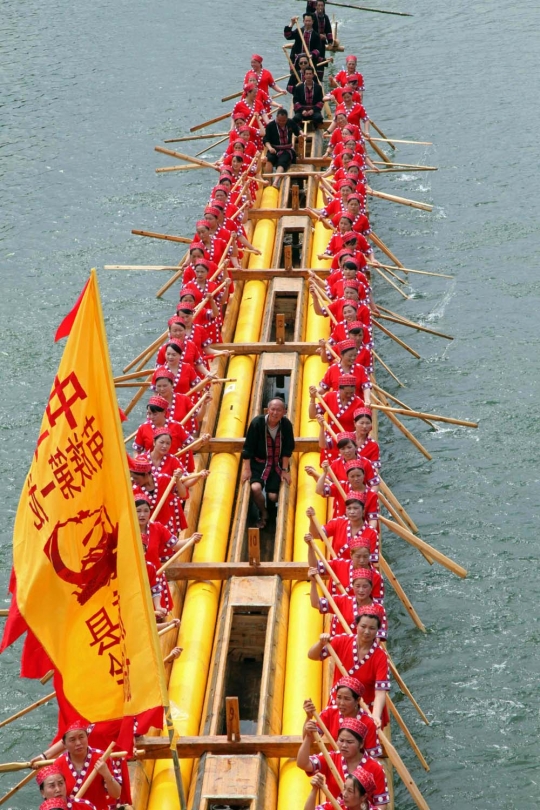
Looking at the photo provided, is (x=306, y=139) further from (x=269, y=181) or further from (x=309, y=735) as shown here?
(x=309, y=735)

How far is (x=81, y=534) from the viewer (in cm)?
959

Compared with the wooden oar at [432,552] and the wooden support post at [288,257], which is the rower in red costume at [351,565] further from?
the wooden support post at [288,257]

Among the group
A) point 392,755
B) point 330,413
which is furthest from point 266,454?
point 392,755

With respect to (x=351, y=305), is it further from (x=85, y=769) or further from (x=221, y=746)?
(x=85, y=769)

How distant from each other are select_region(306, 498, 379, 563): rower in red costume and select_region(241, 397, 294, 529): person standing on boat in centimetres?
235

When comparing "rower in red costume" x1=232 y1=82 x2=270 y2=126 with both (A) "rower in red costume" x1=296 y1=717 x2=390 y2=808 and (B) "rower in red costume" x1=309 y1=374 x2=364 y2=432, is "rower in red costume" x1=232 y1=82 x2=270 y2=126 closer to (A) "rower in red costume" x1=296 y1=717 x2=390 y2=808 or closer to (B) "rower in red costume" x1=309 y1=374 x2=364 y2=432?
(B) "rower in red costume" x1=309 y1=374 x2=364 y2=432

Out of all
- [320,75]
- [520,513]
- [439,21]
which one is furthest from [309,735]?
[439,21]

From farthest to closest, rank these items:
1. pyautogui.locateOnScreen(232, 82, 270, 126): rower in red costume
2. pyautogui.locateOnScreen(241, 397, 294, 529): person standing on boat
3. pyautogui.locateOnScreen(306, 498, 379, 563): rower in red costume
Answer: pyautogui.locateOnScreen(232, 82, 270, 126): rower in red costume, pyautogui.locateOnScreen(241, 397, 294, 529): person standing on boat, pyautogui.locateOnScreen(306, 498, 379, 563): rower in red costume

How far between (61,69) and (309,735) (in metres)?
32.7

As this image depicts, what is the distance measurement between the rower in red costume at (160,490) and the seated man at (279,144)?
13.7 meters

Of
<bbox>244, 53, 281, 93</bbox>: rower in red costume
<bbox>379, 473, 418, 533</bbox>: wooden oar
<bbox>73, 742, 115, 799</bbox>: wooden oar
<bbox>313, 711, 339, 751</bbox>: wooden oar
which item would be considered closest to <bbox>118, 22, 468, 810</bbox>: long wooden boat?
<bbox>379, 473, 418, 533</bbox>: wooden oar

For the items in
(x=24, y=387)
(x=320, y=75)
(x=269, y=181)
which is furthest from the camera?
(x=320, y=75)

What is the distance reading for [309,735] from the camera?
11.0 metres

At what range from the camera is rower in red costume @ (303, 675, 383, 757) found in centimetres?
1086
